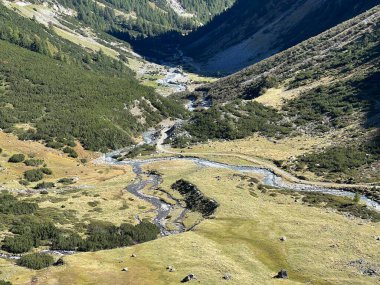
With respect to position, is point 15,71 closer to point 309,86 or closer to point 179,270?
point 309,86

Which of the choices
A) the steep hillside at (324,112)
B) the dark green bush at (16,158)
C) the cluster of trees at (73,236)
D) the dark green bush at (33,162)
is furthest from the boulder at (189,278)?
the dark green bush at (16,158)

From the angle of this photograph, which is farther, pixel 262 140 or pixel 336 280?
pixel 262 140

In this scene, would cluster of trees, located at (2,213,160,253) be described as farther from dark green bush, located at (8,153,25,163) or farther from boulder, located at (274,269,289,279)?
dark green bush, located at (8,153,25,163)

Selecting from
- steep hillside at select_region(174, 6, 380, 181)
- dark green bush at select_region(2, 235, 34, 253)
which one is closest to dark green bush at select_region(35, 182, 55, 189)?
dark green bush at select_region(2, 235, 34, 253)

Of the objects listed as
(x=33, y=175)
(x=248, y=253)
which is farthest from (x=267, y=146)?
(x=248, y=253)

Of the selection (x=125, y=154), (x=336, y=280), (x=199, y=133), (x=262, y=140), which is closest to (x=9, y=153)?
Answer: (x=125, y=154)
